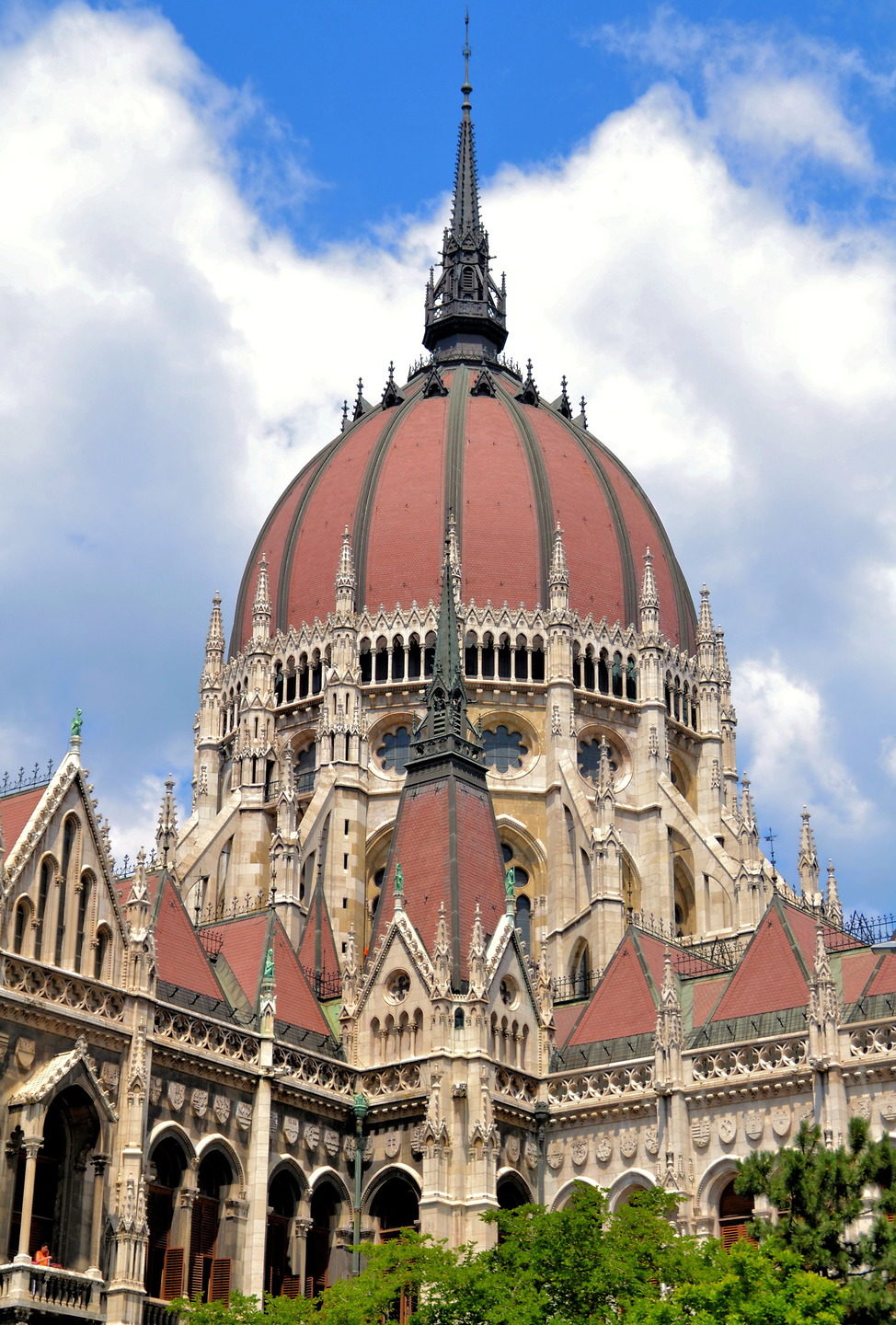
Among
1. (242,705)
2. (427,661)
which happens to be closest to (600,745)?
(427,661)

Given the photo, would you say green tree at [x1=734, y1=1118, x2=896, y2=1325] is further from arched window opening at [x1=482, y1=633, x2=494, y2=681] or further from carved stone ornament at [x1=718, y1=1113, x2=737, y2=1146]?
arched window opening at [x1=482, y1=633, x2=494, y2=681]

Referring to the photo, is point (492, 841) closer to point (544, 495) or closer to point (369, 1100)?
point (369, 1100)

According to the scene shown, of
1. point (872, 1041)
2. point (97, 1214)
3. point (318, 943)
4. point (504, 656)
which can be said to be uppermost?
point (504, 656)

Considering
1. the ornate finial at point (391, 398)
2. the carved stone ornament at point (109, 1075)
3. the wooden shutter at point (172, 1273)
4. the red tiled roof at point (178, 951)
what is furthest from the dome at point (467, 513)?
the wooden shutter at point (172, 1273)

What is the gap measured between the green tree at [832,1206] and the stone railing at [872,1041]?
11.1 metres

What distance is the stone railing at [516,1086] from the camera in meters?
54.3

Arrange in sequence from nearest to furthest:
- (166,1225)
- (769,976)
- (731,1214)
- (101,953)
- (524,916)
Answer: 1. (101,953)
2. (166,1225)
3. (731,1214)
4. (769,976)
5. (524,916)

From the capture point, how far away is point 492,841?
60500 millimetres

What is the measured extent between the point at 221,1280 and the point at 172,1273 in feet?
5.87

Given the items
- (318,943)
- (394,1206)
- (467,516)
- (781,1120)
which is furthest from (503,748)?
(781,1120)

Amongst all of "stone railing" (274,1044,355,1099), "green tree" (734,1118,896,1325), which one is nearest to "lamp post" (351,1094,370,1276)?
"stone railing" (274,1044,355,1099)

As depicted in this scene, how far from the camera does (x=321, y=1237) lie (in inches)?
2072

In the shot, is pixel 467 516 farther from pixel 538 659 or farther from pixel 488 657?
pixel 538 659

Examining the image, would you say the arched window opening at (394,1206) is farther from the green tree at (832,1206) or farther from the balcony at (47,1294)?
the green tree at (832,1206)
